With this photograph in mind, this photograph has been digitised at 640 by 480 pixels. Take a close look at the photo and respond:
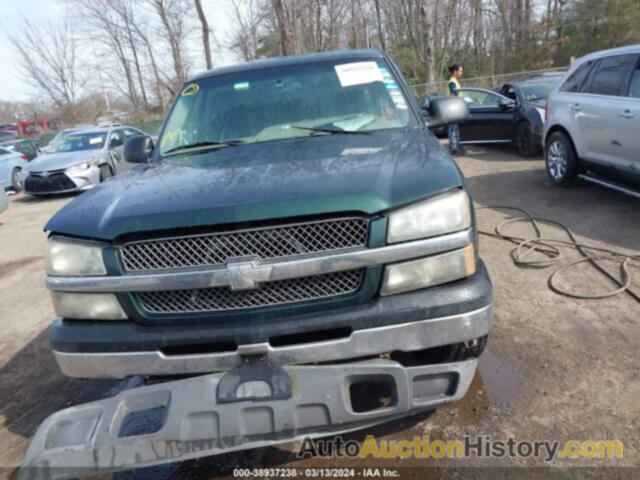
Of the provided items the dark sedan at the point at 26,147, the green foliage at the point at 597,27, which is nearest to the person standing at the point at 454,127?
the dark sedan at the point at 26,147

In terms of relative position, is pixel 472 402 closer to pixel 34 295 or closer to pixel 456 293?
pixel 456 293

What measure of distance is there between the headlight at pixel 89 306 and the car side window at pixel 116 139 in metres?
11.5

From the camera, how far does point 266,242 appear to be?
6.81 feet

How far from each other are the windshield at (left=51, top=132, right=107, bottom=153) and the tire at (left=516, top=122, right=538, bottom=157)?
978cm

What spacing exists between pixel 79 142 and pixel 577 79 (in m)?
11.4

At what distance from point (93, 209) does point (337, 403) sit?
1426 millimetres

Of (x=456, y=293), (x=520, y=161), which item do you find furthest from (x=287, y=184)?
(x=520, y=161)

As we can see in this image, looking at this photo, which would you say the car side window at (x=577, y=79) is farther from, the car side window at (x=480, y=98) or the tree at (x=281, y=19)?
the tree at (x=281, y=19)

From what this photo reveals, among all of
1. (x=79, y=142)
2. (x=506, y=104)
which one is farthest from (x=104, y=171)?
(x=506, y=104)

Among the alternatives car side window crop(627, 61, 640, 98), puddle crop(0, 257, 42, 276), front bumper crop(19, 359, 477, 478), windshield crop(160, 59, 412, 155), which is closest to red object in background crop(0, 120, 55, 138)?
puddle crop(0, 257, 42, 276)

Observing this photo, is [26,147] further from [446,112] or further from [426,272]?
[426,272]

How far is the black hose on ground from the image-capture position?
395cm

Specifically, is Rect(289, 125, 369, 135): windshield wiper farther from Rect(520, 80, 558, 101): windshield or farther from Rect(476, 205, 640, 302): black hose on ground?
Rect(520, 80, 558, 101): windshield

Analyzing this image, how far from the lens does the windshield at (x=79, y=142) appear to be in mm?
12586
